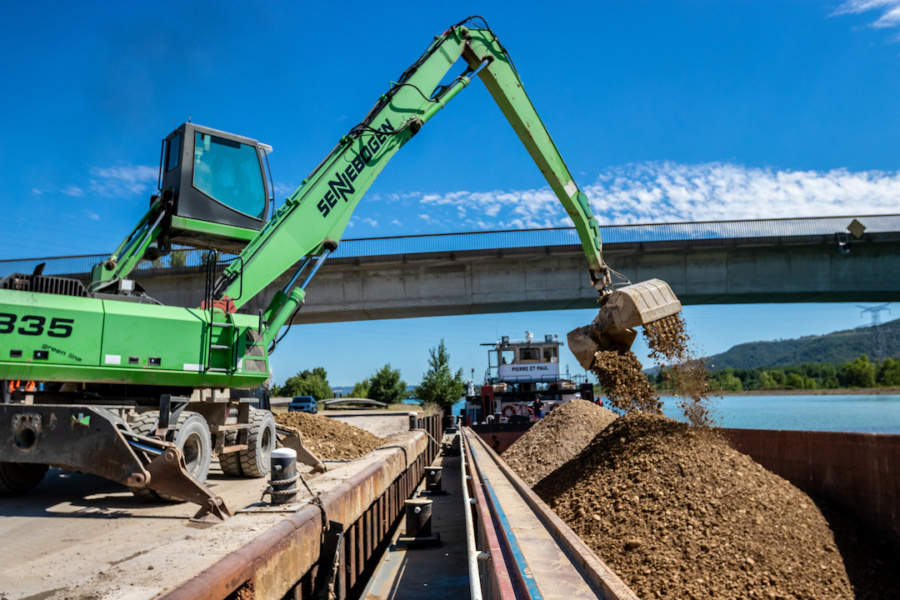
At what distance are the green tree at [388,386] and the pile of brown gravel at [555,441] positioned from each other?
3879cm

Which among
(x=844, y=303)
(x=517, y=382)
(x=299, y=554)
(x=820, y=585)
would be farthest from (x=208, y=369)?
(x=844, y=303)

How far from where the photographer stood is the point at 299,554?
365 cm

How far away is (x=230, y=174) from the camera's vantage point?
791 cm

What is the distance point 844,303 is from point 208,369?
85.3 ft

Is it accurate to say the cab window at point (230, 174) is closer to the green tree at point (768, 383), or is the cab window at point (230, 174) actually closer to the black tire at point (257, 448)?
the black tire at point (257, 448)

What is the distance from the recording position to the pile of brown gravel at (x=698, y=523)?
16.2ft

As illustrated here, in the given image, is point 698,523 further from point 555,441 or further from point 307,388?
point 307,388

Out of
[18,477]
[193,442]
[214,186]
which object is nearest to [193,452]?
[193,442]

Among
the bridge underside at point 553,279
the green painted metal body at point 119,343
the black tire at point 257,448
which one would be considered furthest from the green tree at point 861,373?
the green painted metal body at point 119,343

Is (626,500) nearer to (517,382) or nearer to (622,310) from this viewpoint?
(622,310)

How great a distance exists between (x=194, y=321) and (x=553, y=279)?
751 inches

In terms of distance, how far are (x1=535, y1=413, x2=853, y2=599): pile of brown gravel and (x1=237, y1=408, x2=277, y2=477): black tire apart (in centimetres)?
361

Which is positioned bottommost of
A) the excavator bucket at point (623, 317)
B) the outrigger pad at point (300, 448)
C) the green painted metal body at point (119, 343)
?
the outrigger pad at point (300, 448)

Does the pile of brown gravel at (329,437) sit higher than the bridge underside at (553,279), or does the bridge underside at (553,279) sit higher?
the bridge underside at (553,279)
